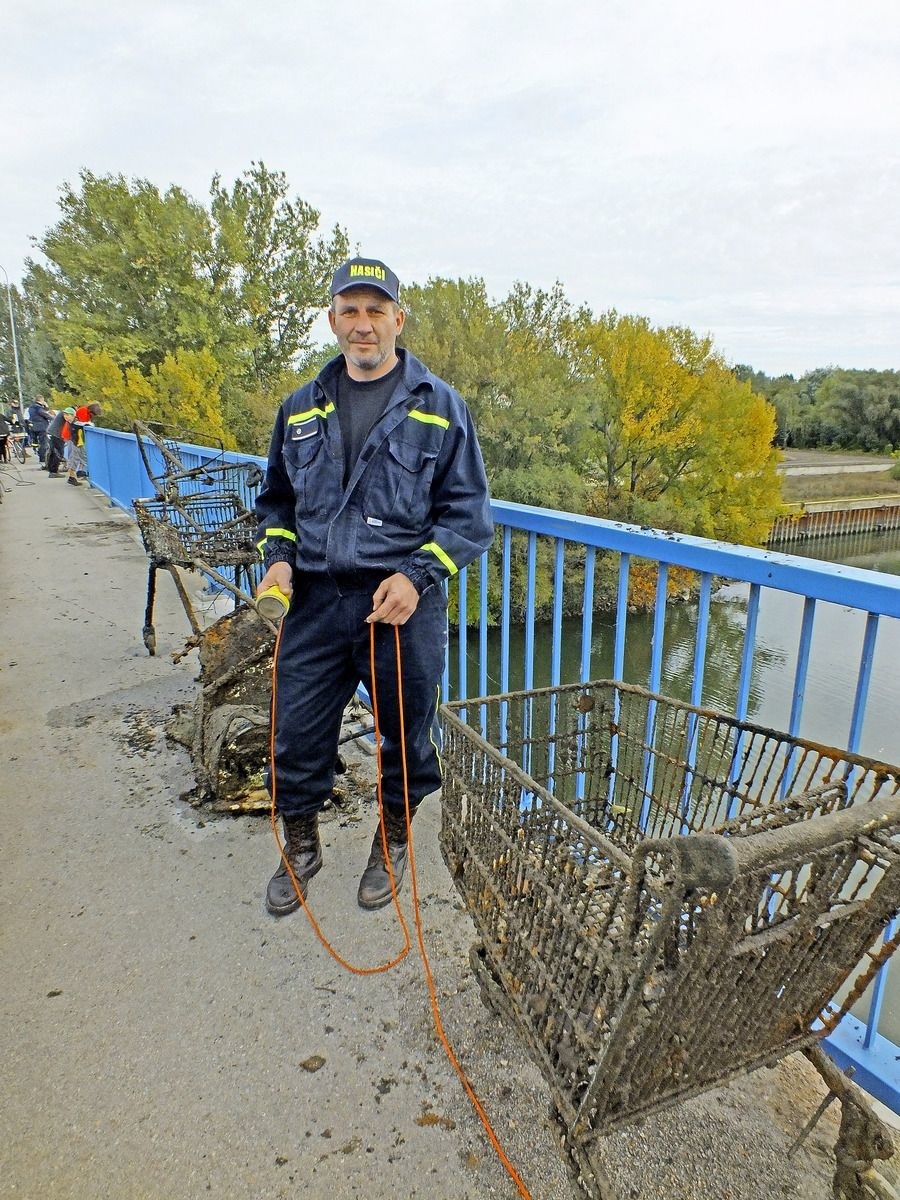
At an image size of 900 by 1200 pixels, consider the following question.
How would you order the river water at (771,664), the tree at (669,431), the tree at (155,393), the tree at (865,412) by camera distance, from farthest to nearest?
the tree at (865,412), the tree at (669,431), the tree at (155,393), the river water at (771,664)

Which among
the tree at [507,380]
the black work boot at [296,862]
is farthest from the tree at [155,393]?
the black work boot at [296,862]

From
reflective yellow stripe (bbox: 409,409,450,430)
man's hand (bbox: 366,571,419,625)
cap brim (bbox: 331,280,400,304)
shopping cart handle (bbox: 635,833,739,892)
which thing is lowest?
shopping cart handle (bbox: 635,833,739,892)

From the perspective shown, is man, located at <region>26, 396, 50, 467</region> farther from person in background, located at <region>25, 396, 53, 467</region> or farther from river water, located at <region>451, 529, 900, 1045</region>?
river water, located at <region>451, 529, 900, 1045</region>

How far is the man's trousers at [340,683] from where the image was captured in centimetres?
203

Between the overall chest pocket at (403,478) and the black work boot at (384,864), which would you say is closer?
the overall chest pocket at (403,478)

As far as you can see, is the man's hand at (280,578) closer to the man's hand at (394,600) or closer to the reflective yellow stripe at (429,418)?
the man's hand at (394,600)

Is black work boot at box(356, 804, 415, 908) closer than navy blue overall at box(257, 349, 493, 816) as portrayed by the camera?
No

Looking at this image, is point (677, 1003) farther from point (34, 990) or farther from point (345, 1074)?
point (34, 990)

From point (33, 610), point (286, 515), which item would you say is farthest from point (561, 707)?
point (33, 610)

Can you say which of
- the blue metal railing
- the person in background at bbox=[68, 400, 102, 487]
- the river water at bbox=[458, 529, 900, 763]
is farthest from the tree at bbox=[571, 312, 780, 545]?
the blue metal railing

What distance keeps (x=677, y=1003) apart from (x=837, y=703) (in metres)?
15.4

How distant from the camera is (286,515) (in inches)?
86.5

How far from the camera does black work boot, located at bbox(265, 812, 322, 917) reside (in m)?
2.16

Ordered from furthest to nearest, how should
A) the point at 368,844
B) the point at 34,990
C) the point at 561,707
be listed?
1. the point at 368,844
2. the point at 561,707
3. the point at 34,990
